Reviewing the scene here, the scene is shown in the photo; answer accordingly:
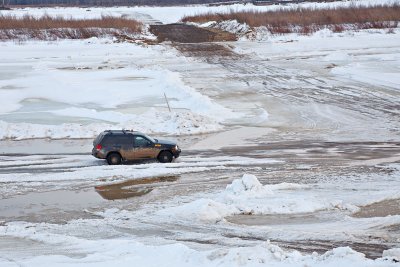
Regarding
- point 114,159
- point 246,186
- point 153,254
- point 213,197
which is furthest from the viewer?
point 114,159

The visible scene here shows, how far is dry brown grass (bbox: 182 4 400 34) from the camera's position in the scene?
237 ft

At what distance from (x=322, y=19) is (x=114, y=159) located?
189 feet

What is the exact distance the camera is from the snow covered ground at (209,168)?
13586mm

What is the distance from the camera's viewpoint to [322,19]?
76188 mm

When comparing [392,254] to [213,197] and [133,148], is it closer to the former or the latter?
[213,197]

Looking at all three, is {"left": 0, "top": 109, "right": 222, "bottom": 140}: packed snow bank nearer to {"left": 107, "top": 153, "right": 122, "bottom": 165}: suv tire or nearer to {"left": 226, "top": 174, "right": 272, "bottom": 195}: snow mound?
{"left": 107, "top": 153, "right": 122, "bottom": 165}: suv tire

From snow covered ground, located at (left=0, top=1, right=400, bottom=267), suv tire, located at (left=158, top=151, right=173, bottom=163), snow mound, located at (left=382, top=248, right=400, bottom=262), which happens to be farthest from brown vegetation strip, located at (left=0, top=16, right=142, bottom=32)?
snow mound, located at (left=382, top=248, right=400, bottom=262)

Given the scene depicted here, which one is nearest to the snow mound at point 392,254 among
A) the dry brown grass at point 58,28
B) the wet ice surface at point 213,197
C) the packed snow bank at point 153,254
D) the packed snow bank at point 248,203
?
the packed snow bank at point 153,254

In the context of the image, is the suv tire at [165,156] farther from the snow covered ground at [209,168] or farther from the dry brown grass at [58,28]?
the dry brown grass at [58,28]

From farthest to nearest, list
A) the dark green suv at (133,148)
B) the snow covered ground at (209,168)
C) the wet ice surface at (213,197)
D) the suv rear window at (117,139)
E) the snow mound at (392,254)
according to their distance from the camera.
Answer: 1. the dark green suv at (133,148)
2. the suv rear window at (117,139)
3. the wet ice surface at (213,197)
4. the snow covered ground at (209,168)
5. the snow mound at (392,254)

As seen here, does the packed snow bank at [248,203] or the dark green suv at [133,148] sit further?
the dark green suv at [133,148]

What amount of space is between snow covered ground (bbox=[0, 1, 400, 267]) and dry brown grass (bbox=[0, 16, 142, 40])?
15.2 meters

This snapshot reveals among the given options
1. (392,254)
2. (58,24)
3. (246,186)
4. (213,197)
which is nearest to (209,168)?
(213,197)

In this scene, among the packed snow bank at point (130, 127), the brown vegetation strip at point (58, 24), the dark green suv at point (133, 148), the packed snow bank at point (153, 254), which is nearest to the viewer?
the packed snow bank at point (153, 254)
